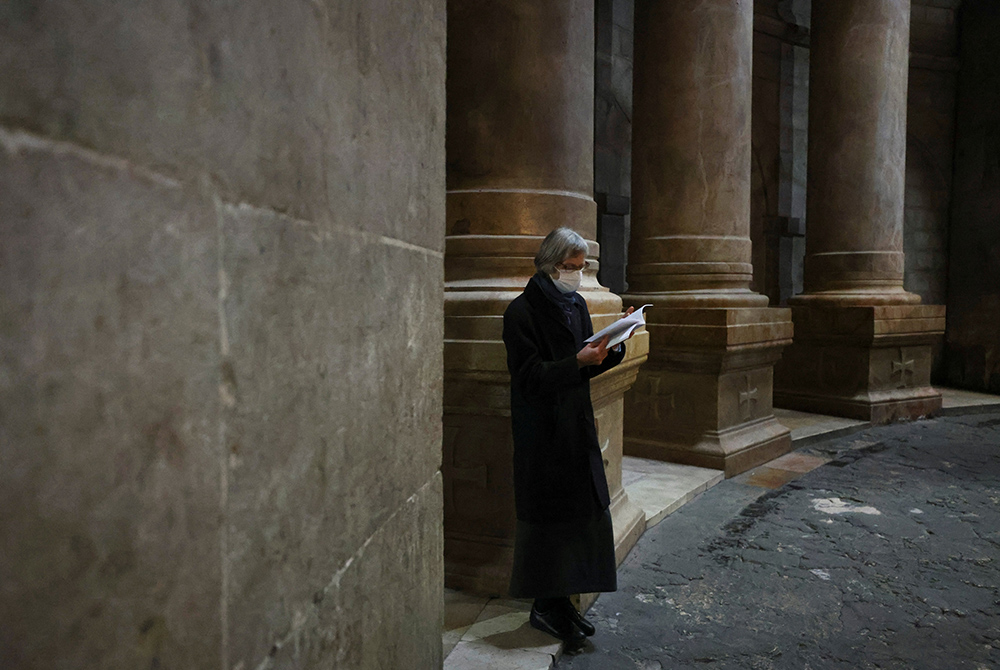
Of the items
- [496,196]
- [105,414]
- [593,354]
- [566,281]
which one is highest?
[496,196]

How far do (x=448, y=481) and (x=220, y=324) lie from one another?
264 cm

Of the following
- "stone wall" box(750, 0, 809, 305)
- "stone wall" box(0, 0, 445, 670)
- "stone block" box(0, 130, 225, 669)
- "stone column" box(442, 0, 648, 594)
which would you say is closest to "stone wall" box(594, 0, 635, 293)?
"stone wall" box(750, 0, 809, 305)

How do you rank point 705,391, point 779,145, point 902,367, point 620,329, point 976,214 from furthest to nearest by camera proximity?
point 976,214
point 779,145
point 902,367
point 705,391
point 620,329

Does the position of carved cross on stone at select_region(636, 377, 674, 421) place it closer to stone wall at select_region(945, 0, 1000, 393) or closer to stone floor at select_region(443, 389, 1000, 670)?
stone floor at select_region(443, 389, 1000, 670)

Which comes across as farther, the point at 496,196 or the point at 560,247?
the point at 496,196

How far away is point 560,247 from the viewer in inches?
109

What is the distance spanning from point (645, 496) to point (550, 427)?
2.46 meters

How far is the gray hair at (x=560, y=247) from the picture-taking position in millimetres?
2773

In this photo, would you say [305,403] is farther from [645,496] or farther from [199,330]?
[645,496]

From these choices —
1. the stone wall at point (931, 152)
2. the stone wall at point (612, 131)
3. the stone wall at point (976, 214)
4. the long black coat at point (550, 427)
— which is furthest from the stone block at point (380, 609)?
the stone wall at point (931, 152)

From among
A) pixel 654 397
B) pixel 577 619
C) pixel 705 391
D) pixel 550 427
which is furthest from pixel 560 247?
pixel 654 397

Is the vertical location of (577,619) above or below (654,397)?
below

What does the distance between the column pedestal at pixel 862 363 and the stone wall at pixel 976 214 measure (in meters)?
3.39

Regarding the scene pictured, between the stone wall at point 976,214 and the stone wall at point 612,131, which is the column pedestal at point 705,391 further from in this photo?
the stone wall at point 976,214
